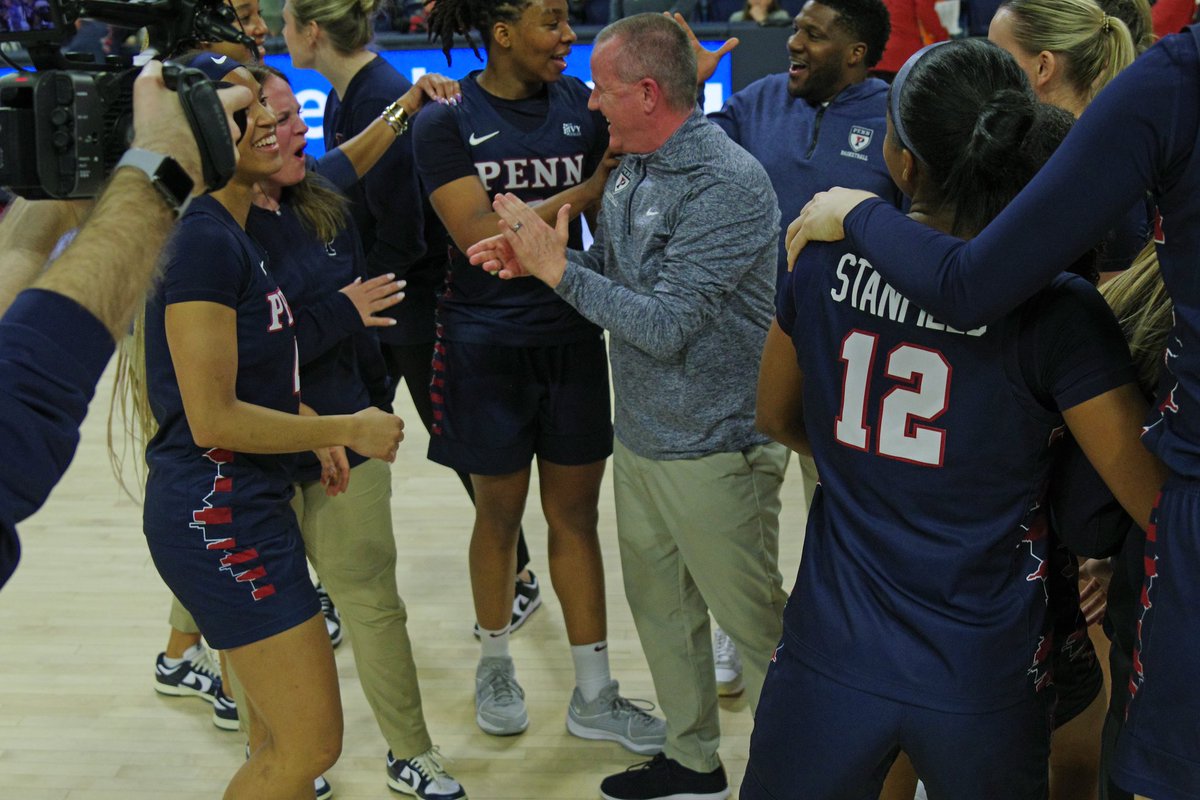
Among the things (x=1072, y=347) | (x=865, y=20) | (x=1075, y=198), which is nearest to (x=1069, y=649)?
(x=1072, y=347)

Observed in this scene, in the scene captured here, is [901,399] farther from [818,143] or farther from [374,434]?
[818,143]

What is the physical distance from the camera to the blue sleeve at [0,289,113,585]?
46.8 inches

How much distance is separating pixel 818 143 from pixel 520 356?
1008 millimetres

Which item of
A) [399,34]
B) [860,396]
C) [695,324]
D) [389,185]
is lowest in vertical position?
[399,34]

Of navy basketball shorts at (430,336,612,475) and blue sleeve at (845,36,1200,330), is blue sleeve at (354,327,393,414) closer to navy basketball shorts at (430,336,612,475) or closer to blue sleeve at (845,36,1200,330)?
navy basketball shorts at (430,336,612,475)

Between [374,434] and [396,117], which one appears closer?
[374,434]

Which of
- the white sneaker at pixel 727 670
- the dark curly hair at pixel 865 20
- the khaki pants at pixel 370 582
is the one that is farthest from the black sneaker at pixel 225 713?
the dark curly hair at pixel 865 20

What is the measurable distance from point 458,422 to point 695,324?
90 cm

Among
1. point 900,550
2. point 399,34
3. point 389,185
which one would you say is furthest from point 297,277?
point 399,34

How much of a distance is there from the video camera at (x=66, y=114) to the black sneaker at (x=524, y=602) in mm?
2523

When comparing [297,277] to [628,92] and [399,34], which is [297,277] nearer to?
[628,92]

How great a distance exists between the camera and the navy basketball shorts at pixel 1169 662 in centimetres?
151

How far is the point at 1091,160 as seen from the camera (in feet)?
4.79

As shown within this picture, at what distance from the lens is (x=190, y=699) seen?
3443 millimetres
